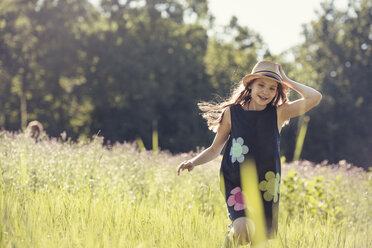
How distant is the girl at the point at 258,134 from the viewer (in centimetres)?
369

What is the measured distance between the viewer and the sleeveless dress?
3.69 meters

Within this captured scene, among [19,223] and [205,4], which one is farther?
[205,4]

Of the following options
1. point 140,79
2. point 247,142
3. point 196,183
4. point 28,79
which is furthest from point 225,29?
point 247,142

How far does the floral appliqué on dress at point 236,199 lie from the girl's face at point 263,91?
2.32ft

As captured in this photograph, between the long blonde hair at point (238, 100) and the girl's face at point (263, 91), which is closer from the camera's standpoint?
the girl's face at point (263, 91)

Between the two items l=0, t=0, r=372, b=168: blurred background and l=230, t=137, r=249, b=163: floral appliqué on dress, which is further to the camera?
l=0, t=0, r=372, b=168: blurred background

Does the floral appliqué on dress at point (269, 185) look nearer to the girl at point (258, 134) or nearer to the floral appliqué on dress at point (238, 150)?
the girl at point (258, 134)

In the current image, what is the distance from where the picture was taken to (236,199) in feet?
12.1

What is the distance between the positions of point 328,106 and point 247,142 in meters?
32.8

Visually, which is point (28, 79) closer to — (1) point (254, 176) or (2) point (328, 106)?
(2) point (328, 106)

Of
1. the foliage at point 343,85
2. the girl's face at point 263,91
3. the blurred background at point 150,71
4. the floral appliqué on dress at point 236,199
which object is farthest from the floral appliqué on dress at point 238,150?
the foliage at point 343,85

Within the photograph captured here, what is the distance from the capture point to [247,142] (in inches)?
150

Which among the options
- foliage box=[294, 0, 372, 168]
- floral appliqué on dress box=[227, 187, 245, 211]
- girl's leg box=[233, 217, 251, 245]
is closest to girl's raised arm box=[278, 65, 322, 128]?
floral appliqué on dress box=[227, 187, 245, 211]

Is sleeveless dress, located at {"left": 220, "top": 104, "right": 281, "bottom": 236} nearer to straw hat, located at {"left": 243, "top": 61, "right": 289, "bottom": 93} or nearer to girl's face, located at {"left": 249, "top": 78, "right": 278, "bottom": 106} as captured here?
girl's face, located at {"left": 249, "top": 78, "right": 278, "bottom": 106}
